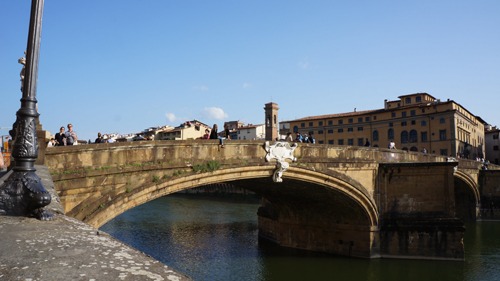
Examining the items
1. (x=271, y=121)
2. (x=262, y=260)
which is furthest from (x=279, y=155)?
(x=262, y=260)

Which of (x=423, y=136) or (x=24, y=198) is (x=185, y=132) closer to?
(x=423, y=136)

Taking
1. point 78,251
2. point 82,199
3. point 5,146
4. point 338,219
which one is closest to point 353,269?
point 338,219

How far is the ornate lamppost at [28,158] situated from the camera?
11.6ft

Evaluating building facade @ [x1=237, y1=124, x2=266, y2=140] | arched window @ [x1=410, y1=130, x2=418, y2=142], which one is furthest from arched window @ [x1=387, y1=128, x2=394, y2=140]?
building facade @ [x1=237, y1=124, x2=266, y2=140]

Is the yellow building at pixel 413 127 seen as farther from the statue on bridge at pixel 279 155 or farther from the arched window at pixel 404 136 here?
the statue on bridge at pixel 279 155

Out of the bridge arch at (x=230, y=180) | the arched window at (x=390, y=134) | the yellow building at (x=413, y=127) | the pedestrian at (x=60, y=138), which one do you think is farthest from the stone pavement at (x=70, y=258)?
the arched window at (x=390, y=134)

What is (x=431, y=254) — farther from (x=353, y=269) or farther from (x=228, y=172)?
(x=228, y=172)

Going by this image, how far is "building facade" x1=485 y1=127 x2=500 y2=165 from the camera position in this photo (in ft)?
200

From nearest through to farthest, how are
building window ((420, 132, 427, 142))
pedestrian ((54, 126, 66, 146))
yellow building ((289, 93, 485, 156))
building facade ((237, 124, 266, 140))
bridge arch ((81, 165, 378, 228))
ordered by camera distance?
bridge arch ((81, 165, 378, 228))
pedestrian ((54, 126, 66, 146))
yellow building ((289, 93, 485, 156))
building window ((420, 132, 427, 142))
building facade ((237, 124, 266, 140))

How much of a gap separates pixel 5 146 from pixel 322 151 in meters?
10.6

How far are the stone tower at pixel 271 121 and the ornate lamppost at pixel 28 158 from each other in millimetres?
11945

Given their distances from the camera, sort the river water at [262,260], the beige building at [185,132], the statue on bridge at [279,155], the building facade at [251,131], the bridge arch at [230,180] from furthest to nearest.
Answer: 1. the building facade at [251,131]
2. the beige building at [185,132]
3. the river water at [262,260]
4. the statue on bridge at [279,155]
5. the bridge arch at [230,180]

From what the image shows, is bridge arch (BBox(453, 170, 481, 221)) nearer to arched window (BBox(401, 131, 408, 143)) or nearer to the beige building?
arched window (BBox(401, 131, 408, 143))

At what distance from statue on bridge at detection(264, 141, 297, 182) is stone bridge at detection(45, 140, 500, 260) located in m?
0.14
